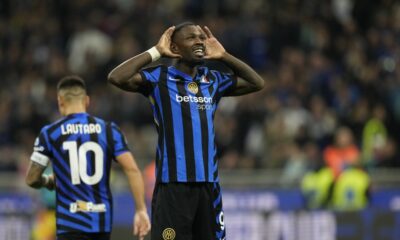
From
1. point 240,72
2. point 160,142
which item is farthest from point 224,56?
point 160,142

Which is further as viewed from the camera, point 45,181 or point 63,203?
point 45,181

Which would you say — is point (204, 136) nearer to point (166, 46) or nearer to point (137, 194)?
point (166, 46)

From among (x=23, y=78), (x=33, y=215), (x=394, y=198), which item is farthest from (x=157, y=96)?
(x=23, y=78)

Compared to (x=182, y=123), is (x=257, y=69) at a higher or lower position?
higher

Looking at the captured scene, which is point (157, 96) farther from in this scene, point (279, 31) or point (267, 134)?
point (279, 31)

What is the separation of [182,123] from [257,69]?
11.4 metres

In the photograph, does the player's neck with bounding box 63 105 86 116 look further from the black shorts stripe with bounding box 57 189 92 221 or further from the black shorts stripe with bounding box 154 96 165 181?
the black shorts stripe with bounding box 154 96 165 181

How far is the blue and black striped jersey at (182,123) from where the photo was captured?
705 centimetres

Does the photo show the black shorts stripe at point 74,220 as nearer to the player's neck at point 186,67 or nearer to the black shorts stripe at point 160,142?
the black shorts stripe at point 160,142

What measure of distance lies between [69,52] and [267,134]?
4812 mm

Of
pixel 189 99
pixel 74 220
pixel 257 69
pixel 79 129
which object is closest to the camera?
pixel 189 99

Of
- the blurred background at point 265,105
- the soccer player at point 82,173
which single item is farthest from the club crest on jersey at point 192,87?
the blurred background at point 265,105

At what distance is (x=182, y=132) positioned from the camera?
711 centimetres

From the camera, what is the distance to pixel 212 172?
23.3 ft
